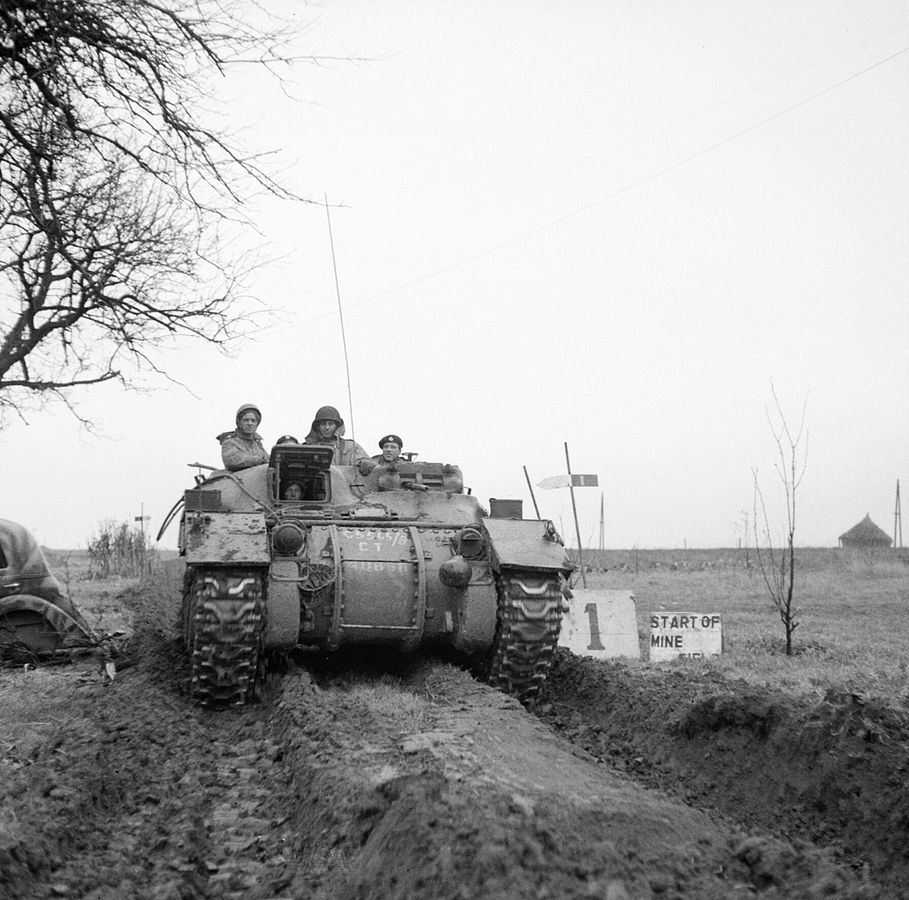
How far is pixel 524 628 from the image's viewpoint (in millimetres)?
8891

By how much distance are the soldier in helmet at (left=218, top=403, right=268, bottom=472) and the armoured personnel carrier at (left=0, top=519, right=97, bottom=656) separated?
7.98 ft

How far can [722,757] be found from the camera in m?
6.81

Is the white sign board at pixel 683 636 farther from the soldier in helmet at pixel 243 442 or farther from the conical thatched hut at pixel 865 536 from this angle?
the conical thatched hut at pixel 865 536

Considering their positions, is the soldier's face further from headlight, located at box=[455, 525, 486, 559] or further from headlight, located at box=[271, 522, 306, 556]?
headlight, located at box=[455, 525, 486, 559]

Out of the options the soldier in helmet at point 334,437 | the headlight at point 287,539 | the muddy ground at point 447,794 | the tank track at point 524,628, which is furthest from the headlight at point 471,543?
the soldier in helmet at point 334,437

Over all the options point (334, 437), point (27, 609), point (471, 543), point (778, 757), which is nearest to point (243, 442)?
point (334, 437)

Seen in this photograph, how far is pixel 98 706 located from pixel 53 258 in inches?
396

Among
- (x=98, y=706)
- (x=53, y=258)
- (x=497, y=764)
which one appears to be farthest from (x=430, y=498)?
(x=53, y=258)

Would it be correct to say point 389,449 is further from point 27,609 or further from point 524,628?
point 27,609

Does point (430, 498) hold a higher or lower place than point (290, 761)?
higher

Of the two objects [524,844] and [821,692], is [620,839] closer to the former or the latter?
[524,844]

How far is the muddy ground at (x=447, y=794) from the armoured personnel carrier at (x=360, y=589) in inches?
14.9

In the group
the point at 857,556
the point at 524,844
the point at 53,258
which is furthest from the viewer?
the point at 857,556

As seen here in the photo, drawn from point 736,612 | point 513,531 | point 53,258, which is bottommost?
point 736,612
